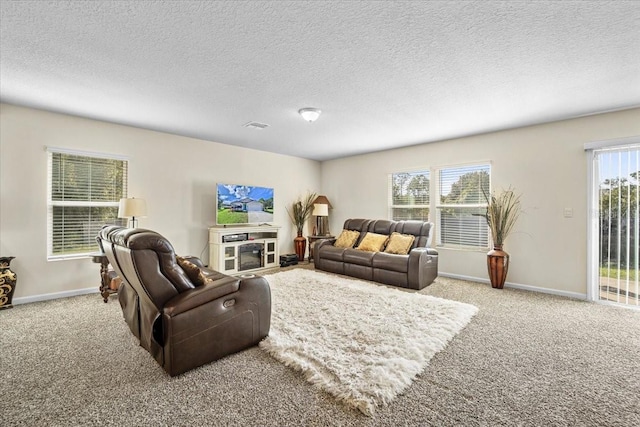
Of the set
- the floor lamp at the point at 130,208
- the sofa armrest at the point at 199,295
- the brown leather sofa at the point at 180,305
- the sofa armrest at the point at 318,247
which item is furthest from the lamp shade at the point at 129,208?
the sofa armrest at the point at 318,247

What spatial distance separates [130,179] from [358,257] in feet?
12.2

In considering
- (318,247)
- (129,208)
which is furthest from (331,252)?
(129,208)

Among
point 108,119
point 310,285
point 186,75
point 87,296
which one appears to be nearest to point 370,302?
point 310,285

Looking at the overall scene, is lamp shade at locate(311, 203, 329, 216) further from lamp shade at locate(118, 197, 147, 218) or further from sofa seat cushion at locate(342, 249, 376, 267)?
lamp shade at locate(118, 197, 147, 218)

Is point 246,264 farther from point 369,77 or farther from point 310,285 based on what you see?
point 369,77

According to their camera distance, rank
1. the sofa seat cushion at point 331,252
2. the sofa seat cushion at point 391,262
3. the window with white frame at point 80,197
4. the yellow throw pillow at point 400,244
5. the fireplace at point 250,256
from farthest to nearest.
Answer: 1. the fireplace at point 250,256
2. the sofa seat cushion at point 331,252
3. the yellow throw pillow at point 400,244
4. the sofa seat cushion at point 391,262
5. the window with white frame at point 80,197

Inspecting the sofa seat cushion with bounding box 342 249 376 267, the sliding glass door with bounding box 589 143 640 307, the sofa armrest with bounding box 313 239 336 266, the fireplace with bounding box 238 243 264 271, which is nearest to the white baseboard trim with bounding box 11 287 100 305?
the fireplace with bounding box 238 243 264 271

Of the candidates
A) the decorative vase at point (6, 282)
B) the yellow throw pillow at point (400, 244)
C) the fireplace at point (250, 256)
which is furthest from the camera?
the fireplace at point (250, 256)

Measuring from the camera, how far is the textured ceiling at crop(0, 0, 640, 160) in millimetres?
1888

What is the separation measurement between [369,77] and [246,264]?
3925 mm

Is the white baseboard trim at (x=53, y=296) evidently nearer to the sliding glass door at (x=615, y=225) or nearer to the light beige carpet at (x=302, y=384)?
the light beige carpet at (x=302, y=384)

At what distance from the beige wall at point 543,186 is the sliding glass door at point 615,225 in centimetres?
12

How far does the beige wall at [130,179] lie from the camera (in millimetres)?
3582

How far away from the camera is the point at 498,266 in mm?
4262
